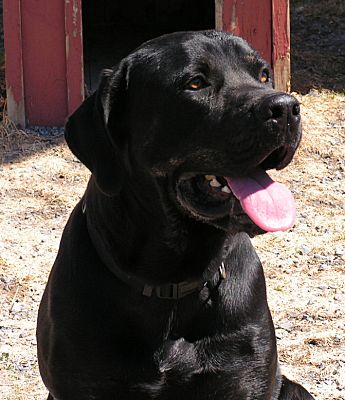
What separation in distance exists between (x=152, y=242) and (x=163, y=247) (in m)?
0.04

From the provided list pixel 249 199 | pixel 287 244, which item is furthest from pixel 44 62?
pixel 249 199

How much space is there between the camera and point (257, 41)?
7.45m

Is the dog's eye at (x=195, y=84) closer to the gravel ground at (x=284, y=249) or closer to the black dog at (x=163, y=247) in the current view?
the black dog at (x=163, y=247)

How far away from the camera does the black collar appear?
129 inches

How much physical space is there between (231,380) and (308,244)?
2.70 meters

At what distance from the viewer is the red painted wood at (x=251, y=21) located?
24.1 feet

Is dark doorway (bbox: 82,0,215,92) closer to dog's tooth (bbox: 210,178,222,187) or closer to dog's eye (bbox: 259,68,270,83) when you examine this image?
dog's eye (bbox: 259,68,270,83)

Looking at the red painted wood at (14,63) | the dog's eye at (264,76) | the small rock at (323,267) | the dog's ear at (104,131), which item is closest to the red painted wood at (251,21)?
the red painted wood at (14,63)

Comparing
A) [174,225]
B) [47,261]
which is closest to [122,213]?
[174,225]

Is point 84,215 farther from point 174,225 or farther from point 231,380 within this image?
point 231,380

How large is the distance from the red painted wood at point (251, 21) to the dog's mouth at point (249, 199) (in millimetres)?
4440

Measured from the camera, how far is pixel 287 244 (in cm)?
588

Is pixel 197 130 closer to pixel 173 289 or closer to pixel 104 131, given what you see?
pixel 104 131

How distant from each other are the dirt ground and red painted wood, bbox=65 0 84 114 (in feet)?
1.36
